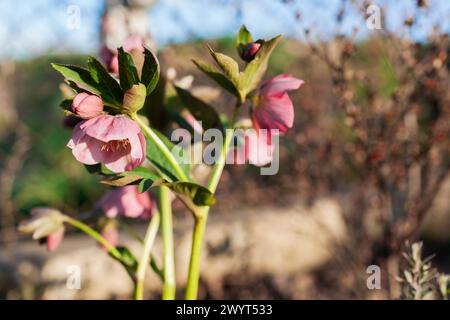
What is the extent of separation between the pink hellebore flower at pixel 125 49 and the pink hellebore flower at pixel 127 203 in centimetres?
27

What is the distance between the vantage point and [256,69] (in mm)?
1024

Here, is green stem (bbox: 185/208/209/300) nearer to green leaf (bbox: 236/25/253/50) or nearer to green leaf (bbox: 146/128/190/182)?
green leaf (bbox: 146/128/190/182)

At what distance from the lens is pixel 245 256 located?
8.60ft

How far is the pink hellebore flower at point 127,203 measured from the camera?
49.3 inches

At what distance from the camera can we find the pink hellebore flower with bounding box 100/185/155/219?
125 centimetres

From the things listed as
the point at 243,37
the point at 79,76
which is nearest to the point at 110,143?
the point at 79,76

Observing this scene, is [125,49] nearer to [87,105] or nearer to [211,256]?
[87,105]

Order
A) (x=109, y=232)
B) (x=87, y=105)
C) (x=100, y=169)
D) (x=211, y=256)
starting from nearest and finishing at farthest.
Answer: (x=87, y=105) < (x=100, y=169) < (x=109, y=232) < (x=211, y=256)

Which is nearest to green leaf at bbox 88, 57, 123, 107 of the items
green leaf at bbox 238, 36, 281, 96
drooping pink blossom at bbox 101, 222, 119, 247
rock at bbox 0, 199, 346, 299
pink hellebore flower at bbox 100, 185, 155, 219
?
green leaf at bbox 238, 36, 281, 96

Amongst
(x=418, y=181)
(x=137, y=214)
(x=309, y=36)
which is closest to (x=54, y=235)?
(x=137, y=214)

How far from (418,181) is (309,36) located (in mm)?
837

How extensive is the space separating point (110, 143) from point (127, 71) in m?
0.13
